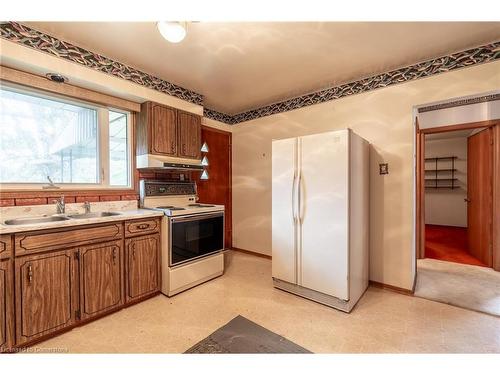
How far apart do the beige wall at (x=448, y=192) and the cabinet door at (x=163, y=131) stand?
20.7ft

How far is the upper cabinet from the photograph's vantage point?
2518mm

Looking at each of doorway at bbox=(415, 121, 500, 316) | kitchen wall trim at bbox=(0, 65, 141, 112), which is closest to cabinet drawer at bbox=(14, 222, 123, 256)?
kitchen wall trim at bbox=(0, 65, 141, 112)

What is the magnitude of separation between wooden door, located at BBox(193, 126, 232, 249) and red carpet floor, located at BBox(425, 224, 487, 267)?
347 cm

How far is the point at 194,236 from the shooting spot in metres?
2.53

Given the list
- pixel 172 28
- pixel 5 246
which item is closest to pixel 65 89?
pixel 172 28

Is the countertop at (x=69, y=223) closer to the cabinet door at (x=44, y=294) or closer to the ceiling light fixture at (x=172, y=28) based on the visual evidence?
the cabinet door at (x=44, y=294)

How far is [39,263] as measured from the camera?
1.59m

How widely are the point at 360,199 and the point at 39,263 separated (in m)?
2.76

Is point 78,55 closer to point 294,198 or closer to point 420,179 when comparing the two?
point 294,198

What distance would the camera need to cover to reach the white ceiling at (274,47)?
5.83 ft

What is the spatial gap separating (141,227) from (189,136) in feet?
4.25

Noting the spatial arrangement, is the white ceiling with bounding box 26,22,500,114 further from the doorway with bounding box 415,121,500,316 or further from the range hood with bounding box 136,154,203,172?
the doorway with bounding box 415,121,500,316
